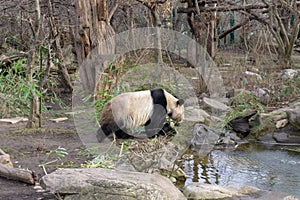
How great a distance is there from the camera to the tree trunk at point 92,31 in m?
7.95

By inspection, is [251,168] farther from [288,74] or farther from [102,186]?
[288,74]

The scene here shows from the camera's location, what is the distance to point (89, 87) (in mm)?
8172

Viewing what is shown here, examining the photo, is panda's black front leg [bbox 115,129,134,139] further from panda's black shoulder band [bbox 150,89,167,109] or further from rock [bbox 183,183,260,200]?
rock [bbox 183,183,260,200]

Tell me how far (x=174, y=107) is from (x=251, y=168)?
5.07 feet

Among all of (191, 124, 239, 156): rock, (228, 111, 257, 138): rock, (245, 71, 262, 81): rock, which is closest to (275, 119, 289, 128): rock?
(228, 111, 257, 138): rock

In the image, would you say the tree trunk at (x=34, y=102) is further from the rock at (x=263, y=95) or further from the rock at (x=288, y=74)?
the rock at (x=288, y=74)

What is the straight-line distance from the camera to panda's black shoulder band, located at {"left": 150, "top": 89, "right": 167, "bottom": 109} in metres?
6.91

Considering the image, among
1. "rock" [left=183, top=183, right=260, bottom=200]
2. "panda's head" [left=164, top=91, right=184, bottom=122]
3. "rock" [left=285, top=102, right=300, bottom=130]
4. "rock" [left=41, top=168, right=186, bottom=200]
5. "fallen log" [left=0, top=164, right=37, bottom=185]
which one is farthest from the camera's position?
"rock" [left=285, top=102, right=300, bottom=130]

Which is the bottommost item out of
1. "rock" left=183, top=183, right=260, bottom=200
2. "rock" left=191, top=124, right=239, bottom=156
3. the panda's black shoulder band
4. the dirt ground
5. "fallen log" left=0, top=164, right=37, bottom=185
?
"rock" left=191, top=124, right=239, bottom=156

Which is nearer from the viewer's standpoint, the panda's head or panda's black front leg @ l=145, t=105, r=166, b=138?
panda's black front leg @ l=145, t=105, r=166, b=138

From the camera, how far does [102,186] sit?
3.96 meters

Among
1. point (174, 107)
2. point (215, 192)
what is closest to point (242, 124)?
point (174, 107)

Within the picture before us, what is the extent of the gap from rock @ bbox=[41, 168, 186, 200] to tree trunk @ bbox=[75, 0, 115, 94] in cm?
401

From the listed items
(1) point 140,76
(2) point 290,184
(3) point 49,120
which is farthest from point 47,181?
(1) point 140,76
